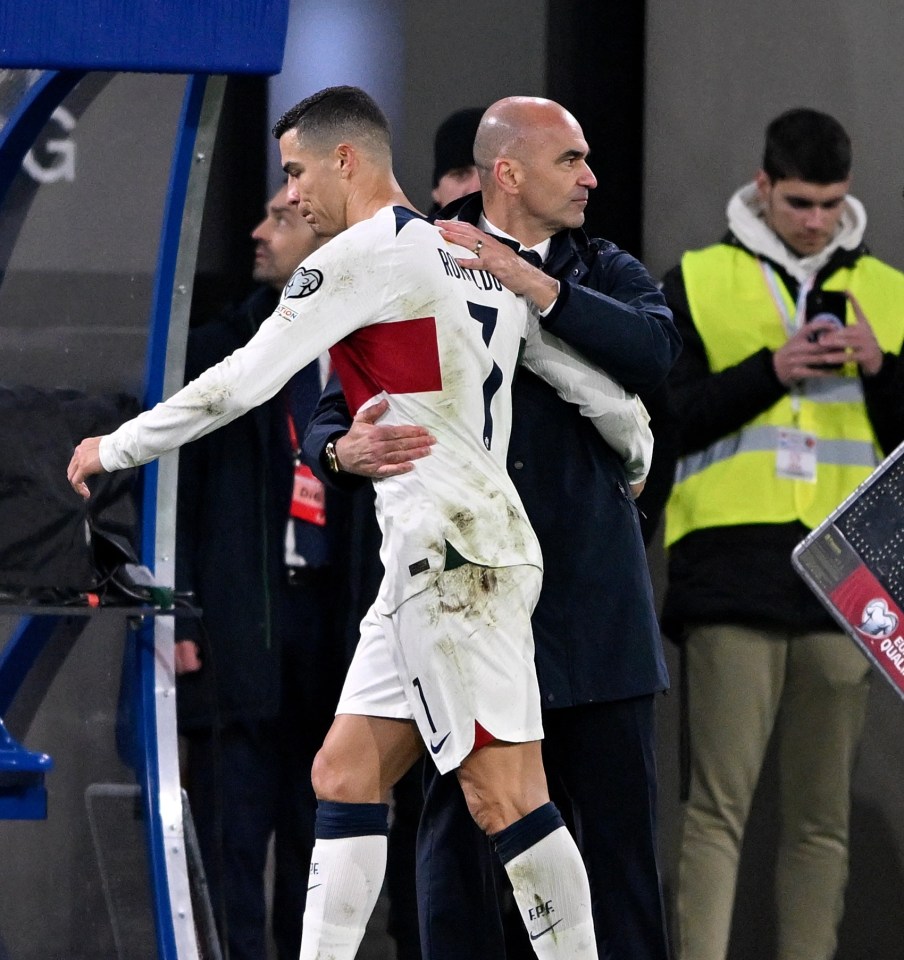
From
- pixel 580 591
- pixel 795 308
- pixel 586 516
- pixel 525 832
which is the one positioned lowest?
pixel 525 832

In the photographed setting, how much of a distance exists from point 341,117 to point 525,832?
4.03 ft

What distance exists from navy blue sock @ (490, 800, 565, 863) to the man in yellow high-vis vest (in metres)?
1.22

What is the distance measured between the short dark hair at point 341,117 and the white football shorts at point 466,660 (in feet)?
2.53

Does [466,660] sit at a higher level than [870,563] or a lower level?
lower

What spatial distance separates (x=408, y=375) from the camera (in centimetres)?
311

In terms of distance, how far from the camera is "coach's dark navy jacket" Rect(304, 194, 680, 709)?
129 inches

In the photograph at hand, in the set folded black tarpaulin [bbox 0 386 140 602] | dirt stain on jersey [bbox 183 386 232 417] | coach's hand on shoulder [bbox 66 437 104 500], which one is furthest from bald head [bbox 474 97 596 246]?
folded black tarpaulin [bbox 0 386 140 602]

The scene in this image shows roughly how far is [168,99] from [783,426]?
1.56m

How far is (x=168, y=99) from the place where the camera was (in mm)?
3865

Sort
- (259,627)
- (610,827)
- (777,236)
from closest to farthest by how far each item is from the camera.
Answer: (610,827), (259,627), (777,236)

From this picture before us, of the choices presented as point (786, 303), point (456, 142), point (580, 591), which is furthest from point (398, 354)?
point (786, 303)

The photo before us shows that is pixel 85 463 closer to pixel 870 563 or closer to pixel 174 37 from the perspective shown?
pixel 174 37

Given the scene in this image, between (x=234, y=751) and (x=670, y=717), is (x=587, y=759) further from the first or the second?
(x=670, y=717)

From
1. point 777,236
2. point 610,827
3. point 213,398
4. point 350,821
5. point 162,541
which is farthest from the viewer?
point 777,236
